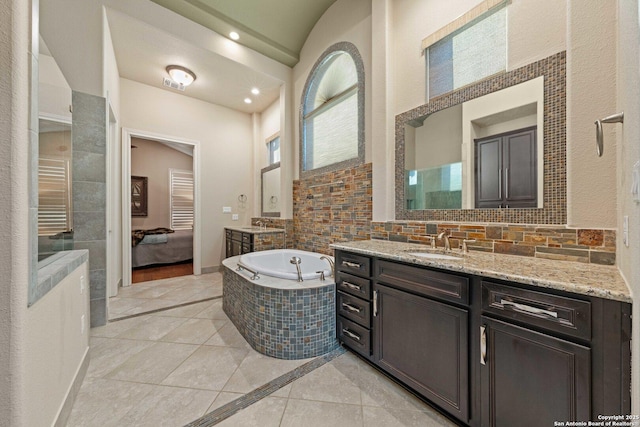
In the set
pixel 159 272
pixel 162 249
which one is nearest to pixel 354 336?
pixel 159 272

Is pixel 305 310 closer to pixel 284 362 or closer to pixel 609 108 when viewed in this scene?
pixel 284 362

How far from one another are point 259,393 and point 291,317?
19.8 inches

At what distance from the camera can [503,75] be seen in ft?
5.51

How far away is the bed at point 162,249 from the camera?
14.9 ft

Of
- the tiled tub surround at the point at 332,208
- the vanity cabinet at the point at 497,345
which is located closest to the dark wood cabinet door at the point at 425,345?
the vanity cabinet at the point at 497,345

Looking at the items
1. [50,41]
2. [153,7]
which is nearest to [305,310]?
[50,41]

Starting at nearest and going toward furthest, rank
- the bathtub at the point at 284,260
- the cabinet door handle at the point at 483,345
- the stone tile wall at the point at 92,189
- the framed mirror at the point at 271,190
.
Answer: the cabinet door handle at the point at 483,345 < the stone tile wall at the point at 92,189 < the bathtub at the point at 284,260 < the framed mirror at the point at 271,190

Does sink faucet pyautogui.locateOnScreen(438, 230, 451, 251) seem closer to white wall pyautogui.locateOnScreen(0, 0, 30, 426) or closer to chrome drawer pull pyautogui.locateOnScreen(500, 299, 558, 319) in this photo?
chrome drawer pull pyautogui.locateOnScreen(500, 299, 558, 319)

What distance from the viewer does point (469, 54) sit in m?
1.89

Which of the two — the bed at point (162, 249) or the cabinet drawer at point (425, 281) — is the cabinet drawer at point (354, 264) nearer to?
the cabinet drawer at point (425, 281)

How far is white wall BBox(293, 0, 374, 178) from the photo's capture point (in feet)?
8.77

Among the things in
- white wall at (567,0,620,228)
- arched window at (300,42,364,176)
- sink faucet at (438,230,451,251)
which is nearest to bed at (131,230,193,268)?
arched window at (300,42,364,176)

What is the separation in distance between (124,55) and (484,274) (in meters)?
4.49

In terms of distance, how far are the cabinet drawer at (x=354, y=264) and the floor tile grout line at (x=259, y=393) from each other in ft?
2.26
